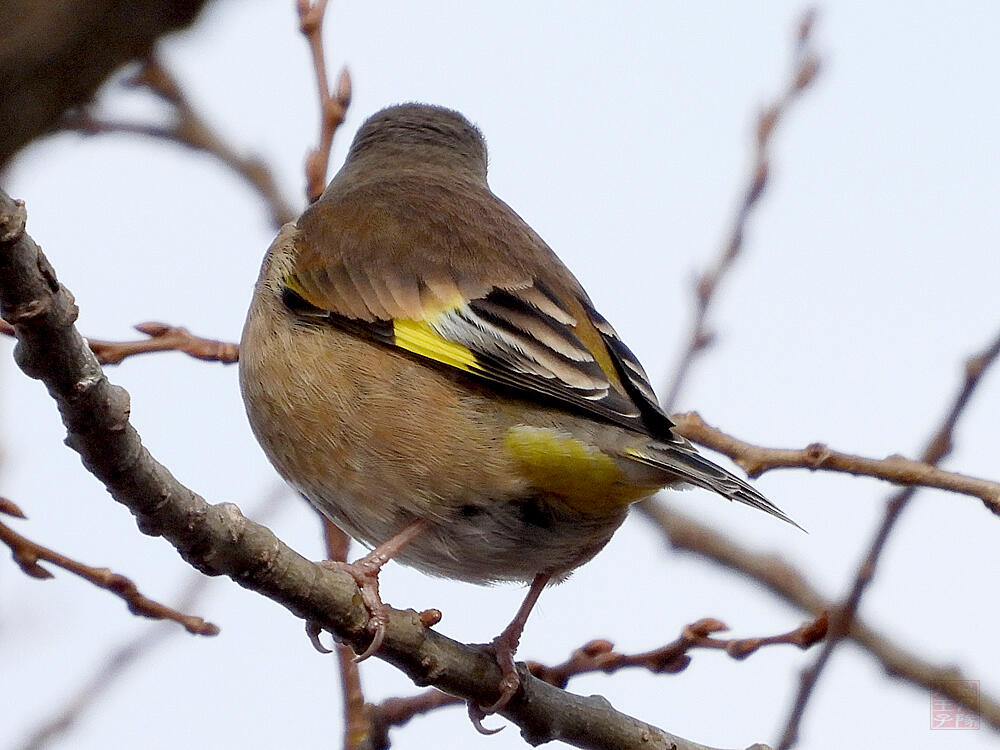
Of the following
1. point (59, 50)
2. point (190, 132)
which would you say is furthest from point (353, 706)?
point (190, 132)

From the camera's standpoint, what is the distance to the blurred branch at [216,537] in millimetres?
2602

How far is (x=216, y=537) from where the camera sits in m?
3.23

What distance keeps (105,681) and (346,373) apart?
1528 mm

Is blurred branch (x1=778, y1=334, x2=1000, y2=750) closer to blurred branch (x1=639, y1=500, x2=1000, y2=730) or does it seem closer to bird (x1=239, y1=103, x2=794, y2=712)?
bird (x1=239, y1=103, x2=794, y2=712)

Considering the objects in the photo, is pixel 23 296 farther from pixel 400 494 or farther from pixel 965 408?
pixel 965 408

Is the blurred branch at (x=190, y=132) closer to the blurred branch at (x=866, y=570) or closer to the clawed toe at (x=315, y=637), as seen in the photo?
the clawed toe at (x=315, y=637)

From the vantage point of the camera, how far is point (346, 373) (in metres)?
4.65

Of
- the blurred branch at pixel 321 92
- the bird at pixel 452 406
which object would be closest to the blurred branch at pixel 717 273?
the bird at pixel 452 406

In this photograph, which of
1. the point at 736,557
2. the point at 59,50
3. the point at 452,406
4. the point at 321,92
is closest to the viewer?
the point at 59,50

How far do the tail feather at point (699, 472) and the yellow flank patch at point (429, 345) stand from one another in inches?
28.7

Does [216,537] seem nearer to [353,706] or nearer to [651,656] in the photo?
[353,706]

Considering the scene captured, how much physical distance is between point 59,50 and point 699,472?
2479 millimetres

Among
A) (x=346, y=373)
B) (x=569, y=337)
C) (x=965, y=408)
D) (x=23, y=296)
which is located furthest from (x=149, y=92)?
(x=965, y=408)

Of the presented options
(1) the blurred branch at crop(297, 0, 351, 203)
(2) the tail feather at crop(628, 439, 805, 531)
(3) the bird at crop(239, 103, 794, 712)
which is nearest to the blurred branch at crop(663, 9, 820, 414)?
(3) the bird at crop(239, 103, 794, 712)
